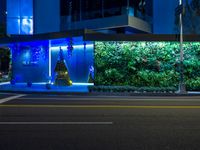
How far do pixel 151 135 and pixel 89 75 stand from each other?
2255cm

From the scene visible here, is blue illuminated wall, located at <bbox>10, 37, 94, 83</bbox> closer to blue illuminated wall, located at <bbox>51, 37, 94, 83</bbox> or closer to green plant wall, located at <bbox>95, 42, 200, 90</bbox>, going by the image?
blue illuminated wall, located at <bbox>51, 37, 94, 83</bbox>

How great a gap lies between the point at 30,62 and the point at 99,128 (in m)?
26.1

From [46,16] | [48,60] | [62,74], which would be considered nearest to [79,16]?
[46,16]

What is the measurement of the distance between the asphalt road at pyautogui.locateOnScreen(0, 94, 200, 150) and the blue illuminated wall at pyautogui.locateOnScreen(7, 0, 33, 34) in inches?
1085

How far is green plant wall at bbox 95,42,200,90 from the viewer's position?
28.6 metres

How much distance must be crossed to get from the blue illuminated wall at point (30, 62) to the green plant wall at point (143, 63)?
23.5 feet

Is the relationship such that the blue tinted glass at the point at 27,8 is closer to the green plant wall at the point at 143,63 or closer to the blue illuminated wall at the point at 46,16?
the blue illuminated wall at the point at 46,16

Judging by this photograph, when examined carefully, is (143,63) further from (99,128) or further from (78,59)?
(99,128)

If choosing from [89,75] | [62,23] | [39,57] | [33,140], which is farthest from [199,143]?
[62,23]

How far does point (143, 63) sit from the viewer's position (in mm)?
29062

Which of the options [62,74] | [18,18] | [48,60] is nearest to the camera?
[62,74]

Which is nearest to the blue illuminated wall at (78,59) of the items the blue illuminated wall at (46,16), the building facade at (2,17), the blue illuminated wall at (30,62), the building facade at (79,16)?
the blue illuminated wall at (30,62)

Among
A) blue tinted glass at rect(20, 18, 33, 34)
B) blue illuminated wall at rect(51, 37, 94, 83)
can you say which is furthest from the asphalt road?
blue tinted glass at rect(20, 18, 33, 34)

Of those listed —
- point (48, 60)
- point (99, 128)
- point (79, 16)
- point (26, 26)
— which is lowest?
point (99, 128)
